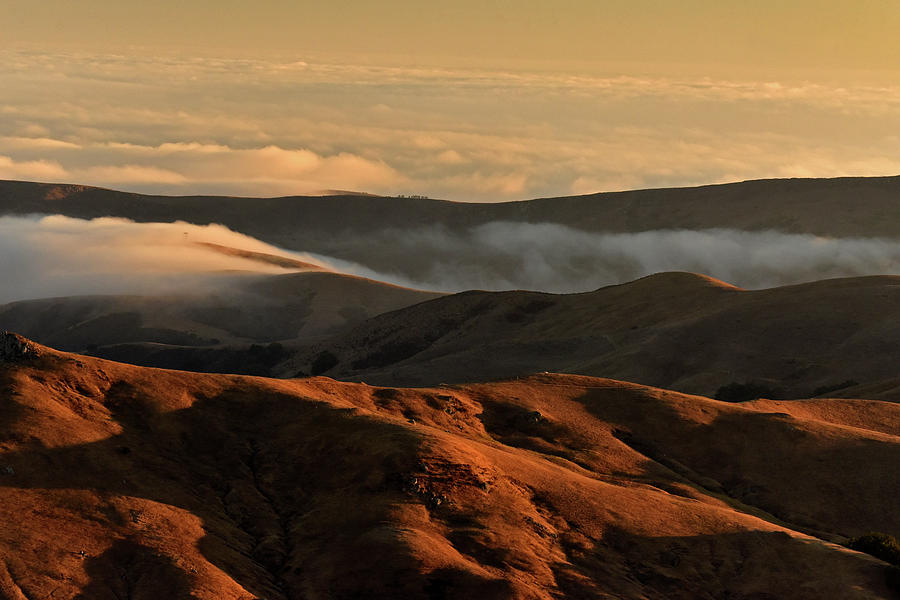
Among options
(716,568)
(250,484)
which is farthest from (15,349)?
(716,568)

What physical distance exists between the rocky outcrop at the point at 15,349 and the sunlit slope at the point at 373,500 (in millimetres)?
199

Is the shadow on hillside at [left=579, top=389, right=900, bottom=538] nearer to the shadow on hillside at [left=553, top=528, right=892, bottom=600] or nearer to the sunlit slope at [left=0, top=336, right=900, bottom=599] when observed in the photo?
the sunlit slope at [left=0, top=336, right=900, bottom=599]

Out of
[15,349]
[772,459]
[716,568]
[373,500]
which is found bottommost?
[716,568]

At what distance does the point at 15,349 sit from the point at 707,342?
107 meters

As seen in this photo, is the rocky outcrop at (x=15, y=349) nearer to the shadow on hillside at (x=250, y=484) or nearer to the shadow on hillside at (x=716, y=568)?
the shadow on hillside at (x=250, y=484)

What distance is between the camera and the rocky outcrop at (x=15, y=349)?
244 feet

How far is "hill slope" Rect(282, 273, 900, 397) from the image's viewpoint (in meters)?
150

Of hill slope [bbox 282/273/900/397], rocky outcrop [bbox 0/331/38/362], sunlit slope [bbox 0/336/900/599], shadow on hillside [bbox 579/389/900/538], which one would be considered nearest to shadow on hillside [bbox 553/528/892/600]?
sunlit slope [bbox 0/336/900/599]

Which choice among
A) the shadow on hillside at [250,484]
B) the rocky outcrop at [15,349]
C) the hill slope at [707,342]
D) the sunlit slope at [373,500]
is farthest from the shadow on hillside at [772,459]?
the rocky outcrop at [15,349]

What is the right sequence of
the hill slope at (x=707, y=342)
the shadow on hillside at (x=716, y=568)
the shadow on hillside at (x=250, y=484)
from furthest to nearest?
1. the hill slope at (x=707, y=342)
2. the shadow on hillside at (x=716, y=568)
3. the shadow on hillside at (x=250, y=484)

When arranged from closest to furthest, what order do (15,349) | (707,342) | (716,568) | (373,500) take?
(373,500) → (716,568) → (15,349) → (707,342)

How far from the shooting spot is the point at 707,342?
162 metres

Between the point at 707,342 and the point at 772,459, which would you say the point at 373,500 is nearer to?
the point at 772,459

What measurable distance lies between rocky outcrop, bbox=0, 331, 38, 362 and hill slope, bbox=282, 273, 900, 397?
8011 cm
